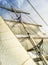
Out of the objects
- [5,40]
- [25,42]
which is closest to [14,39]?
[5,40]

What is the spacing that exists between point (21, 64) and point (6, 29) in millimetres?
1192

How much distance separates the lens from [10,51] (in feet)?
12.4

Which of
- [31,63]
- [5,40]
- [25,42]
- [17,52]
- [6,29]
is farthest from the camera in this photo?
[25,42]

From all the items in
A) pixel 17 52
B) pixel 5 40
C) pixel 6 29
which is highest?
pixel 6 29

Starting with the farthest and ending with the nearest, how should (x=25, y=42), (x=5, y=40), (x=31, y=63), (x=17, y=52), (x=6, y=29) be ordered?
(x=25, y=42), (x=6, y=29), (x=5, y=40), (x=17, y=52), (x=31, y=63)

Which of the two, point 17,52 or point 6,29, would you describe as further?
point 6,29

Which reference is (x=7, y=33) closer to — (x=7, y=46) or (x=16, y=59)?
(x=7, y=46)

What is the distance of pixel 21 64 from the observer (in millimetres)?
3498

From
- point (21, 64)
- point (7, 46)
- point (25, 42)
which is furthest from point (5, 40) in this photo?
point (25, 42)

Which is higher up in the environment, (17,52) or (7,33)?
(7,33)

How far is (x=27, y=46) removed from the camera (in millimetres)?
15156

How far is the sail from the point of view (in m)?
3.51

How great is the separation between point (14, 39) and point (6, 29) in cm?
38

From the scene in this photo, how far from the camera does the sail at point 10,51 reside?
3.51m
